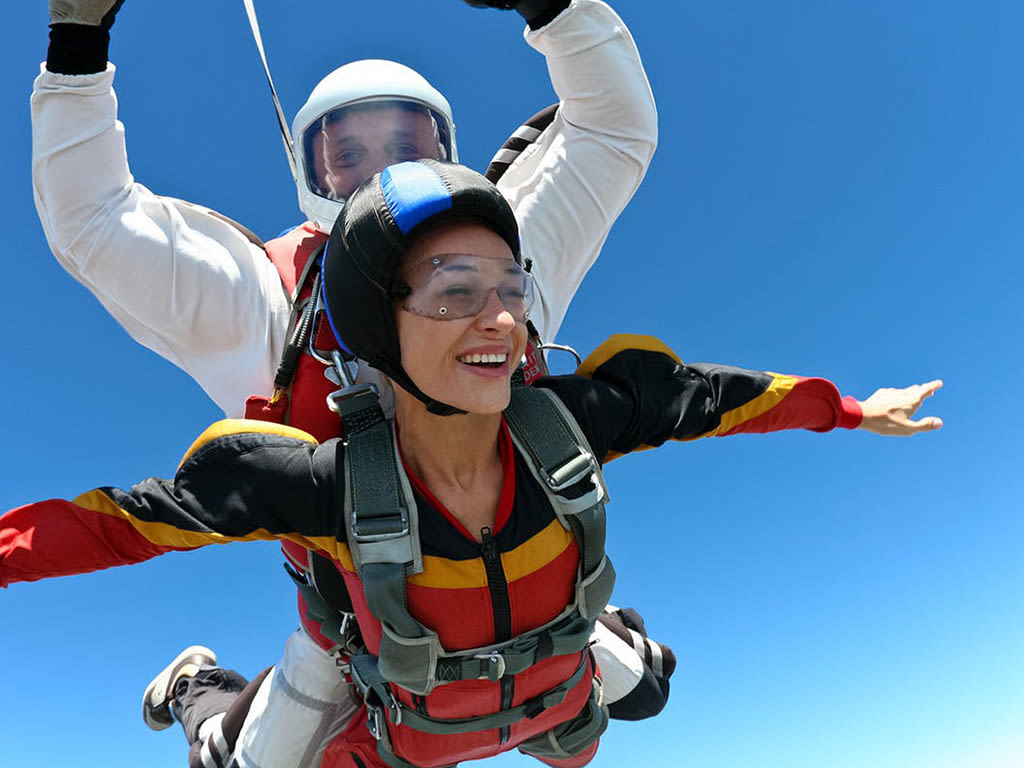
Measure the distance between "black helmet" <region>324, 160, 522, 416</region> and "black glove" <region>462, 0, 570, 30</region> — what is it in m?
0.79

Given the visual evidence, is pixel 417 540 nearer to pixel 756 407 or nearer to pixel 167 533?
pixel 167 533

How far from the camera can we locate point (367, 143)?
8.26 ft

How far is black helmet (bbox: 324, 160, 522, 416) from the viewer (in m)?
1.78

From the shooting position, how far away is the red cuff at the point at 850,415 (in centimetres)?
235

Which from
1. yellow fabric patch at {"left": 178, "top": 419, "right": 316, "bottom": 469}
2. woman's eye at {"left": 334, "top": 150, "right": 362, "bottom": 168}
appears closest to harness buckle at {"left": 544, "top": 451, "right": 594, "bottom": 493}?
yellow fabric patch at {"left": 178, "top": 419, "right": 316, "bottom": 469}

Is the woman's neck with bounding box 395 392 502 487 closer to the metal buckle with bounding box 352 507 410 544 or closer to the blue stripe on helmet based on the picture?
the metal buckle with bounding box 352 507 410 544

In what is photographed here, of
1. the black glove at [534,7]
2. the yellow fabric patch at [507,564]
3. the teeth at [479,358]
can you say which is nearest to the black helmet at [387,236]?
the teeth at [479,358]

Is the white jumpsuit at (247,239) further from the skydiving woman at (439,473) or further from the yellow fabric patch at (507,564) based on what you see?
the yellow fabric patch at (507,564)

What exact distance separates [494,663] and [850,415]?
1.34 metres

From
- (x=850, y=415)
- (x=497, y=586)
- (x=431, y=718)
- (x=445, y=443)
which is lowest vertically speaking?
(x=431, y=718)

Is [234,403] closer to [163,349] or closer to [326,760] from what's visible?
[163,349]

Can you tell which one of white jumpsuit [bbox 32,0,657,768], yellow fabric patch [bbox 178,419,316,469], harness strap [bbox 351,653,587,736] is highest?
white jumpsuit [bbox 32,0,657,768]

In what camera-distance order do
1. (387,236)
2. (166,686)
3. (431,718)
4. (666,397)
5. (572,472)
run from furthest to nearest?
1. (166,686)
2. (431,718)
3. (666,397)
4. (572,472)
5. (387,236)

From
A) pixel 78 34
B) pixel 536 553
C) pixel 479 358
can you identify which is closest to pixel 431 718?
pixel 536 553
